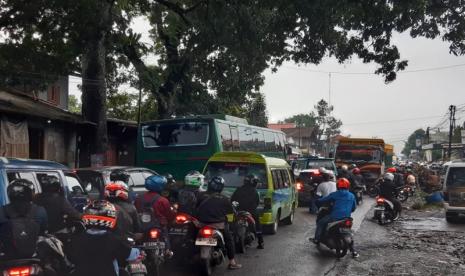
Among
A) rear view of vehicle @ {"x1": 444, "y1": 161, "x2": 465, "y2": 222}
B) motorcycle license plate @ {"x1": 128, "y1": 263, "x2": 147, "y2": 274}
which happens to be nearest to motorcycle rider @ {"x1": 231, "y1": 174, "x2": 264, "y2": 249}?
motorcycle license plate @ {"x1": 128, "y1": 263, "x2": 147, "y2": 274}

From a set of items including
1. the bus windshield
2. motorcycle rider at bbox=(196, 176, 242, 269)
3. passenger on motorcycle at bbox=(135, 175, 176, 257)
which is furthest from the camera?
the bus windshield

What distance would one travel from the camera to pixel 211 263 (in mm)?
8312

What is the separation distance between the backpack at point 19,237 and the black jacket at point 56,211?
131cm

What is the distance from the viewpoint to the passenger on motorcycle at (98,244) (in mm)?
5324

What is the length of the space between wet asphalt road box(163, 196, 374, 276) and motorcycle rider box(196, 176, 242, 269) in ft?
2.10

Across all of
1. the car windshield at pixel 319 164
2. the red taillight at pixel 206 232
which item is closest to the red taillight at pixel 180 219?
the red taillight at pixel 206 232

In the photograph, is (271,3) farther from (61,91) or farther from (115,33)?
(61,91)

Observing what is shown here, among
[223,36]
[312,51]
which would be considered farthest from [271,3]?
[223,36]

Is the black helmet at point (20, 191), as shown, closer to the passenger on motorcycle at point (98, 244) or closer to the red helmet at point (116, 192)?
the passenger on motorcycle at point (98, 244)

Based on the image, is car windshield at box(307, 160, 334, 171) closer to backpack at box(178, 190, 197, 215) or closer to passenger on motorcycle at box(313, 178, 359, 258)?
passenger on motorcycle at box(313, 178, 359, 258)

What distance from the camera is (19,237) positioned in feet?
16.0

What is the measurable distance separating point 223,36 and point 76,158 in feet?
35.4

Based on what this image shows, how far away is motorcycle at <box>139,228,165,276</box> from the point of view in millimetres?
7141

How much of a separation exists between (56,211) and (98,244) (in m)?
1.30
